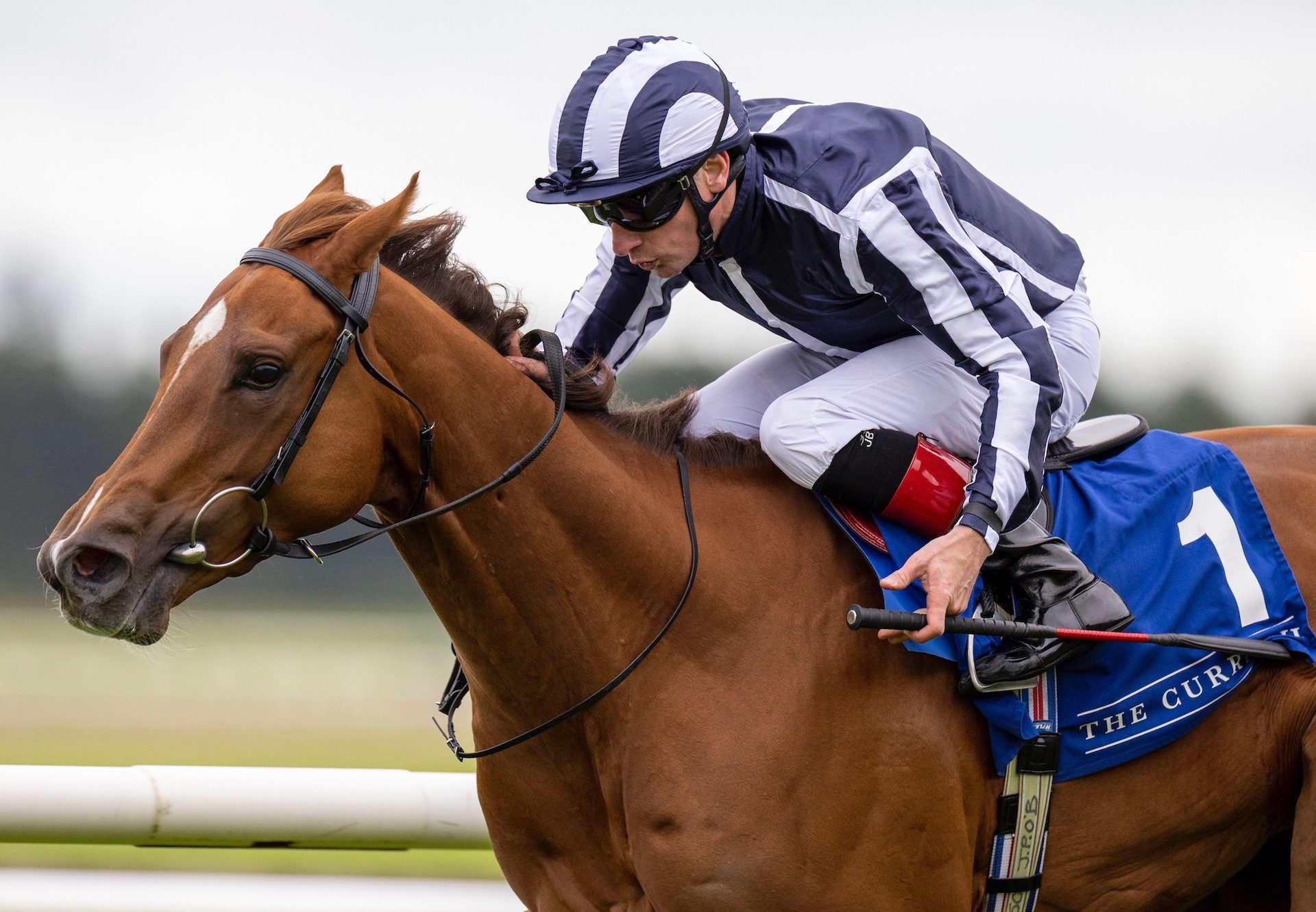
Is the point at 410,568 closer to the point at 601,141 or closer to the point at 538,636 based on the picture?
the point at 538,636

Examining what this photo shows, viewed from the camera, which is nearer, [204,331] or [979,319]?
[204,331]

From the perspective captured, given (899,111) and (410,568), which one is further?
(899,111)

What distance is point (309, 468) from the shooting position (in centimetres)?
246

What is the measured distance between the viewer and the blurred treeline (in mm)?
12938

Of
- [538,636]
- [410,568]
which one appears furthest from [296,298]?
[538,636]

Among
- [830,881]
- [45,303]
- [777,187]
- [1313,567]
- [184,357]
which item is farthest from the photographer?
[45,303]

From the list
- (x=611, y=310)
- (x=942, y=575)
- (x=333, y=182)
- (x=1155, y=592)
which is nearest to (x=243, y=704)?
(x=611, y=310)

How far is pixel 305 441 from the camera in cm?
246

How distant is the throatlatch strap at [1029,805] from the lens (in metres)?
2.88

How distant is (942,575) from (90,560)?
5.18 ft

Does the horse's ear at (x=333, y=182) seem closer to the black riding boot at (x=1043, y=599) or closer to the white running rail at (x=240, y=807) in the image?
the black riding boot at (x=1043, y=599)

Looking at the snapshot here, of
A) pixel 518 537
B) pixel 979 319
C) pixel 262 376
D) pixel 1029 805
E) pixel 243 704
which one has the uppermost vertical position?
pixel 979 319

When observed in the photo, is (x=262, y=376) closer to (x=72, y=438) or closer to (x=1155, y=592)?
(x=1155, y=592)

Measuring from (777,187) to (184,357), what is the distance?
1.28 meters
